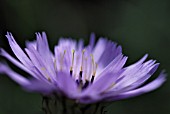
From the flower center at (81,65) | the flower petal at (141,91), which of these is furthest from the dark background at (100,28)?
the flower petal at (141,91)

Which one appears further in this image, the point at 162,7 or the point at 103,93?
the point at 162,7

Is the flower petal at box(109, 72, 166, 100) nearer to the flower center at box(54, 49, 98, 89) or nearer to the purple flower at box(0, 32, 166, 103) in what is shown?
the purple flower at box(0, 32, 166, 103)

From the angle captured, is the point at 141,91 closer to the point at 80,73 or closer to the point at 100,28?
the point at 80,73

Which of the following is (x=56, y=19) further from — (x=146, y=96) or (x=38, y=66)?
(x=38, y=66)

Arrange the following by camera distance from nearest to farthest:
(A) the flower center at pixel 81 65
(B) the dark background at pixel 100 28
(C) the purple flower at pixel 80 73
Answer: (C) the purple flower at pixel 80 73 < (A) the flower center at pixel 81 65 < (B) the dark background at pixel 100 28

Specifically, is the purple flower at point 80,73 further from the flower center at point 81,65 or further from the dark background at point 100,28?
the dark background at point 100,28

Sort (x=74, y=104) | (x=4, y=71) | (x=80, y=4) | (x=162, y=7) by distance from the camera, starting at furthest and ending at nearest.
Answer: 1. (x=80, y=4)
2. (x=162, y=7)
3. (x=74, y=104)
4. (x=4, y=71)

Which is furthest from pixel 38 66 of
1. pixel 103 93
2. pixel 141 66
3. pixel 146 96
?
pixel 146 96
